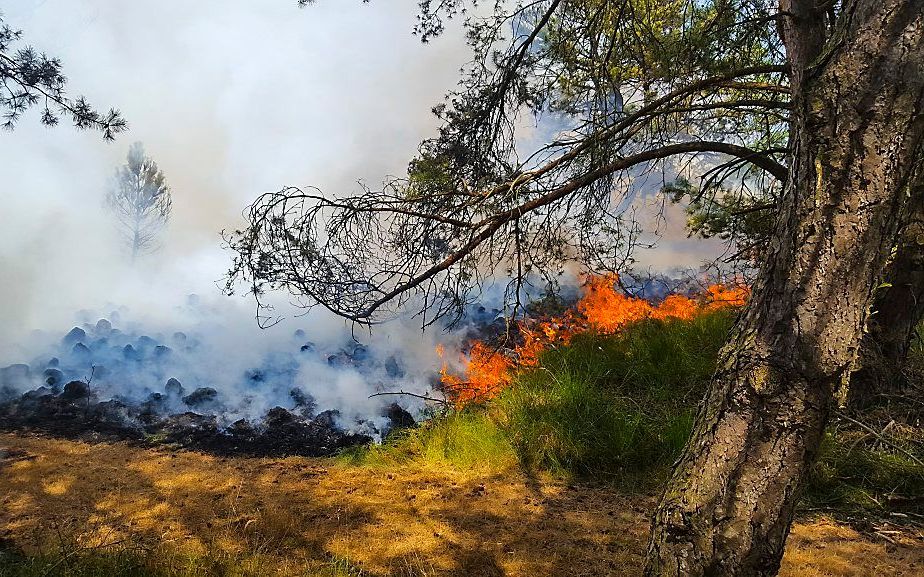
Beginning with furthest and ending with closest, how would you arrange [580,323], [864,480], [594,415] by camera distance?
[580,323] < [594,415] < [864,480]

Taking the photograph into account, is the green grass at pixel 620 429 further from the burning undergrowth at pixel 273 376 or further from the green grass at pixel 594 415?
the burning undergrowth at pixel 273 376

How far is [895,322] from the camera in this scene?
160 inches

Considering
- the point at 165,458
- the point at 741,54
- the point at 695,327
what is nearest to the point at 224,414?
the point at 165,458

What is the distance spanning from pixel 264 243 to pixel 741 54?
3641 mm

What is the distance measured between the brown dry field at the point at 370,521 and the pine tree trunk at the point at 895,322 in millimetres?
1402

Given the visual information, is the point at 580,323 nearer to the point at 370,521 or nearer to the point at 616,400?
the point at 616,400

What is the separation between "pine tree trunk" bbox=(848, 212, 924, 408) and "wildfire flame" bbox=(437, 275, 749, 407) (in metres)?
1.39

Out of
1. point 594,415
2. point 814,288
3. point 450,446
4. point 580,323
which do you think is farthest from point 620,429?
point 814,288

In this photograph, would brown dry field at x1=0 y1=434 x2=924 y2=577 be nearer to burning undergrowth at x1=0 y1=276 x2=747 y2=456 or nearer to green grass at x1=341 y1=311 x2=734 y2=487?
green grass at x1=341 y1=311 x2=734 y2=487

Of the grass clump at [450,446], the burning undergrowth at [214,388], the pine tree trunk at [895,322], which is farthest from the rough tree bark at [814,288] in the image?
the burning undergrowth at [214,388]

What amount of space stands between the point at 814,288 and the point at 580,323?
4557mm

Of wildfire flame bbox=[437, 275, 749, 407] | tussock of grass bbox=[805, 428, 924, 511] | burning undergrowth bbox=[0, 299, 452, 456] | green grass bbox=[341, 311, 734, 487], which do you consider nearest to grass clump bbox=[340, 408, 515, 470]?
green grass bbox=[341, 311, 734, 487]

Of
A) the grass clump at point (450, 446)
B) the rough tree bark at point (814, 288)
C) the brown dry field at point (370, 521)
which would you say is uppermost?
the rough tree bark at point (814, 288)

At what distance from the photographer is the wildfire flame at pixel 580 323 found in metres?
5.60
